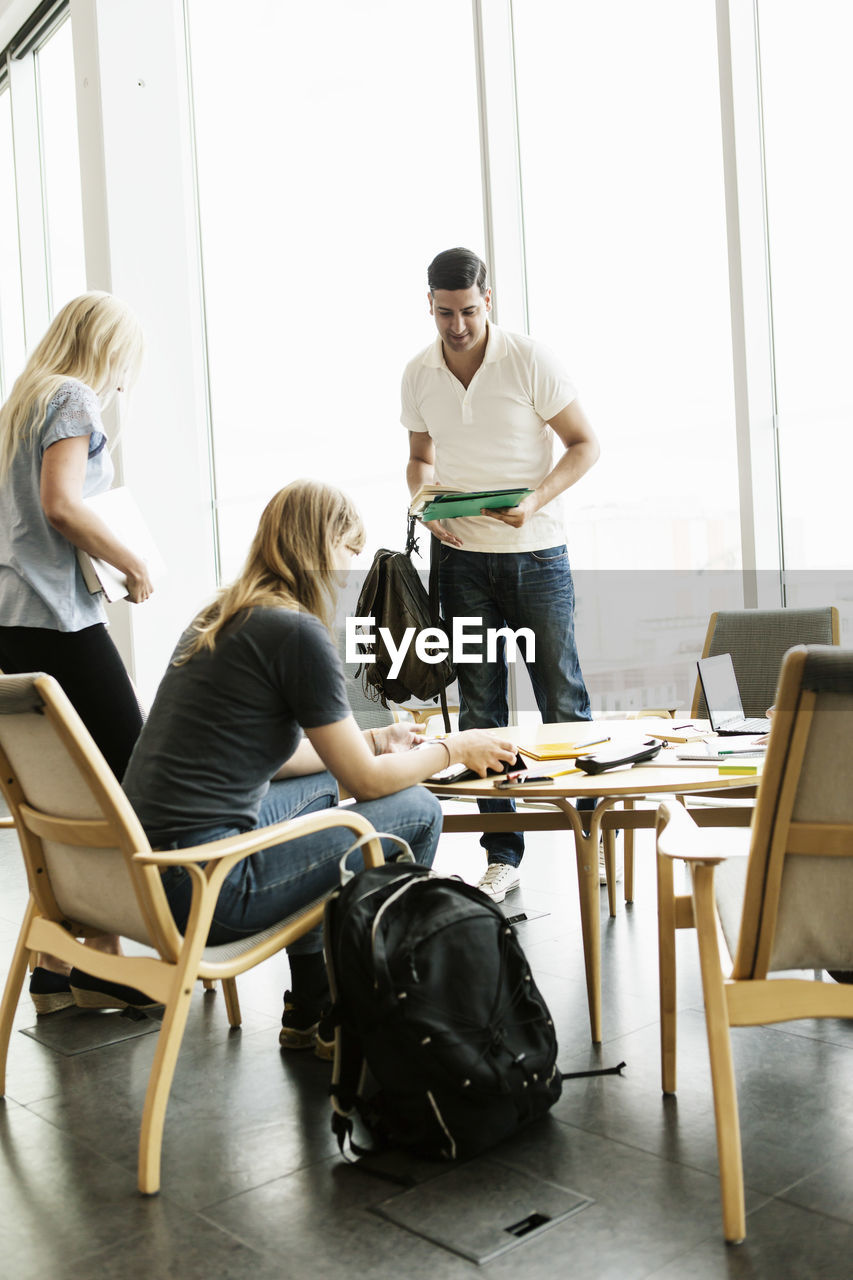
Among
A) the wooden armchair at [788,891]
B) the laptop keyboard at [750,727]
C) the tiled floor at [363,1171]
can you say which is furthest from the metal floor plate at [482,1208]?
the laptop keyboard at [750,727]

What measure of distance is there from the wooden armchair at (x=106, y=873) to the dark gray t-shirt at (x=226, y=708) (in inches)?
4.2

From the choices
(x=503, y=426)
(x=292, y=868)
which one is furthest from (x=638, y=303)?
(x=292, y=868)

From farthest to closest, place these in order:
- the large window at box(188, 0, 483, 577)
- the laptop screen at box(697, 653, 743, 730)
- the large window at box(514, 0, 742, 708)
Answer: the large window at box(188, 0, 483, 577) → the large window at box(514, 0, 742, 708) → the laptop screen at box(697, 653, 743, 730)

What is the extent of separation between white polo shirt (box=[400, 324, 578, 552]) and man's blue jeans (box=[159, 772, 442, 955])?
116cm

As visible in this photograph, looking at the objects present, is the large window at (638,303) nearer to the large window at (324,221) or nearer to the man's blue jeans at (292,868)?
the large window at (324,221)

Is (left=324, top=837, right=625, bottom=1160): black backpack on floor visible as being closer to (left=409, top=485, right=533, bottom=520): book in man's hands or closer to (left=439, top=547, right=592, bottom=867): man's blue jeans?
(left=439, top=547, right=592, bottom=867): man's blue jeans

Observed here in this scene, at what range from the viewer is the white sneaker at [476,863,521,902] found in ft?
10.5

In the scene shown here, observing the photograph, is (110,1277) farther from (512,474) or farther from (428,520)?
(512,474)

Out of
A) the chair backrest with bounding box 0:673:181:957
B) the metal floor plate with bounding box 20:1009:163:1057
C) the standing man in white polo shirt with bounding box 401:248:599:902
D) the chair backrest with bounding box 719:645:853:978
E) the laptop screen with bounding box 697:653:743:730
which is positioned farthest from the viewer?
the standing man in white polo shirt with bounding box 401:248:599:902

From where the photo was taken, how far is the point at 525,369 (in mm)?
3252

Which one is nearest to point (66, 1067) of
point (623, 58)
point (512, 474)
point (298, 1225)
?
point (298, 1225)

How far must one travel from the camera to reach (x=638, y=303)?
161 inches

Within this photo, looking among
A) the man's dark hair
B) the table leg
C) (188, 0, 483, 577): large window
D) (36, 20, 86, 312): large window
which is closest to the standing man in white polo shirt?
the man's dark hair

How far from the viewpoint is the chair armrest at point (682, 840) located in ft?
5.21
